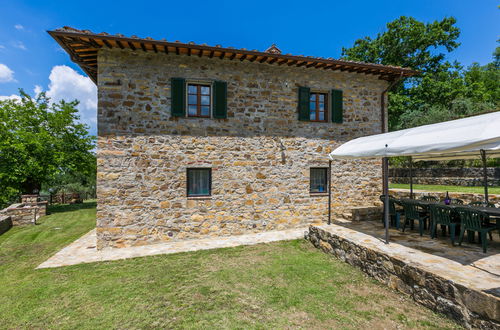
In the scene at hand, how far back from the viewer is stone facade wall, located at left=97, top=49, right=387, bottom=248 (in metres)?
6.61

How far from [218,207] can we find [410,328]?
534 cm

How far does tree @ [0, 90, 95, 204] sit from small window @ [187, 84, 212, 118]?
1215 centimetres

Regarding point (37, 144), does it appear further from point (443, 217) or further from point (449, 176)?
point (449, 176)

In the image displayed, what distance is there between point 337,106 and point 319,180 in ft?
8.97

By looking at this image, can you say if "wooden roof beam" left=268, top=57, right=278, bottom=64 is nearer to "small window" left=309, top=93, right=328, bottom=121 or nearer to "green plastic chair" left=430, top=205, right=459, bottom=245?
"small window" left=309, top=93, right=328, bottom=121

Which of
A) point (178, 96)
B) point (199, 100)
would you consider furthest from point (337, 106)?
point (178, 96)

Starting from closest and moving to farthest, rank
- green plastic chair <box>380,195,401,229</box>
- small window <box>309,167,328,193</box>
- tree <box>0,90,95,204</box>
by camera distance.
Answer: green plastic chair <box>380,195,401,229</box>, small window <box>309,167,328,193</box>, tree <box>0,90,95,204</box>

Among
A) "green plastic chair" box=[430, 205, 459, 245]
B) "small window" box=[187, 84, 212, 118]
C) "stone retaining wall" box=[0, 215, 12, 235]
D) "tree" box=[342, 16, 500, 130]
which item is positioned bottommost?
"stone retaining wall" box=[0, 215, 12, 235]

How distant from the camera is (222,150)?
7.38 meters

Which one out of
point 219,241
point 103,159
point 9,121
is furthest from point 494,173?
point 9,121

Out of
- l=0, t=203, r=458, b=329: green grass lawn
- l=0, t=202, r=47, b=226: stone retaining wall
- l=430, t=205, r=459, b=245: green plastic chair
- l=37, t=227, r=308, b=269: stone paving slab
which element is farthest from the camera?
l=0, t=202, r=47, b=226: stone retaining wall

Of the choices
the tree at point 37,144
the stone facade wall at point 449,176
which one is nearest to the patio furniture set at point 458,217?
the stone facade wall at point 449,176

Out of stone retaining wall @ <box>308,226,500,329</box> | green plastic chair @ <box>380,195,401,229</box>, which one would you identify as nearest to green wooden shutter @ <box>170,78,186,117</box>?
stone retaining wall @ <box>308,226,500,329</box>

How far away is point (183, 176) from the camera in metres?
7.04
